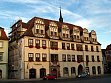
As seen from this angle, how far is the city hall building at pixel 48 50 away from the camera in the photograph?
5909 cm

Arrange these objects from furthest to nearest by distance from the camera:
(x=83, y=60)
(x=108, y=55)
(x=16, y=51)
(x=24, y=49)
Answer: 1. (x=108, y=55)
2. (x=83, y=60)
3. (x=16, y=51)
4. (x=24, y=49)

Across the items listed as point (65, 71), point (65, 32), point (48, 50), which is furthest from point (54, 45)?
point (65, 71)

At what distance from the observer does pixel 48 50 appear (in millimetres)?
63062

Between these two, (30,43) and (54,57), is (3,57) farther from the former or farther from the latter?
(54,57)

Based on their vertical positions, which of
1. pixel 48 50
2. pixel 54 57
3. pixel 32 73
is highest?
pixel 48 50

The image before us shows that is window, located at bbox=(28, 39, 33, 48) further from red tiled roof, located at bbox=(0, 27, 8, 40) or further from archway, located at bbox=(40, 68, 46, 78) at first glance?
archway, located at bbox=(40, 68, 46, 78)

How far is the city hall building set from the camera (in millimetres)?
59094

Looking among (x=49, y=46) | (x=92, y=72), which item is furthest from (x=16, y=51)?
(x=92, y=72)

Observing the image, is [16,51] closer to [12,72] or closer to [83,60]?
[12,72]

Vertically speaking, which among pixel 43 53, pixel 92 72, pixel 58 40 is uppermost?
pixel 58 40

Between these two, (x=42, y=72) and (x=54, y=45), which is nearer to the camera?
(x=42, y=72)

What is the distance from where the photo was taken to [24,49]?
191ft

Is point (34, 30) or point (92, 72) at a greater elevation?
point (34, 30)

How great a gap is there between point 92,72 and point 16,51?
93.4ft
